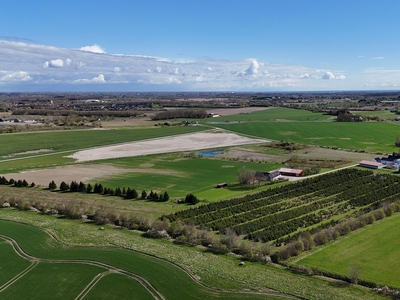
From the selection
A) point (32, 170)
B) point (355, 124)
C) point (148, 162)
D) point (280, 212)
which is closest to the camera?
point (280, 212)

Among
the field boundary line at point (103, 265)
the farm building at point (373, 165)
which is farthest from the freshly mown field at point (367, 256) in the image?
the farm building at point (373, 165)

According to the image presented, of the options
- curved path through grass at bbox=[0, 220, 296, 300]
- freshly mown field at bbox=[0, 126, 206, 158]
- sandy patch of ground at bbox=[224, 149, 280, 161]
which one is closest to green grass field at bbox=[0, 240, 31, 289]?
curved path through grass at bbox=[0, 220, 296, 300]

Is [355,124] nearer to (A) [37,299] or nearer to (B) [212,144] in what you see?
(B) [212,144]

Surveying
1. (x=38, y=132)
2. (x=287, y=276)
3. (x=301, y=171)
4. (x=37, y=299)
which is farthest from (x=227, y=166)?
(x=38, y=132)

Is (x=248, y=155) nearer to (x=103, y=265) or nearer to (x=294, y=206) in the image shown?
(x=294, y=206)

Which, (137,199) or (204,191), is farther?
(204,191)

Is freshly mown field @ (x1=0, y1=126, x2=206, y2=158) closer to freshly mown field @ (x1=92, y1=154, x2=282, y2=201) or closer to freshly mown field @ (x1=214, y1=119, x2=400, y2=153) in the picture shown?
freshly mown field @ (x1=214, y1=119, x2=400, y2=153)
